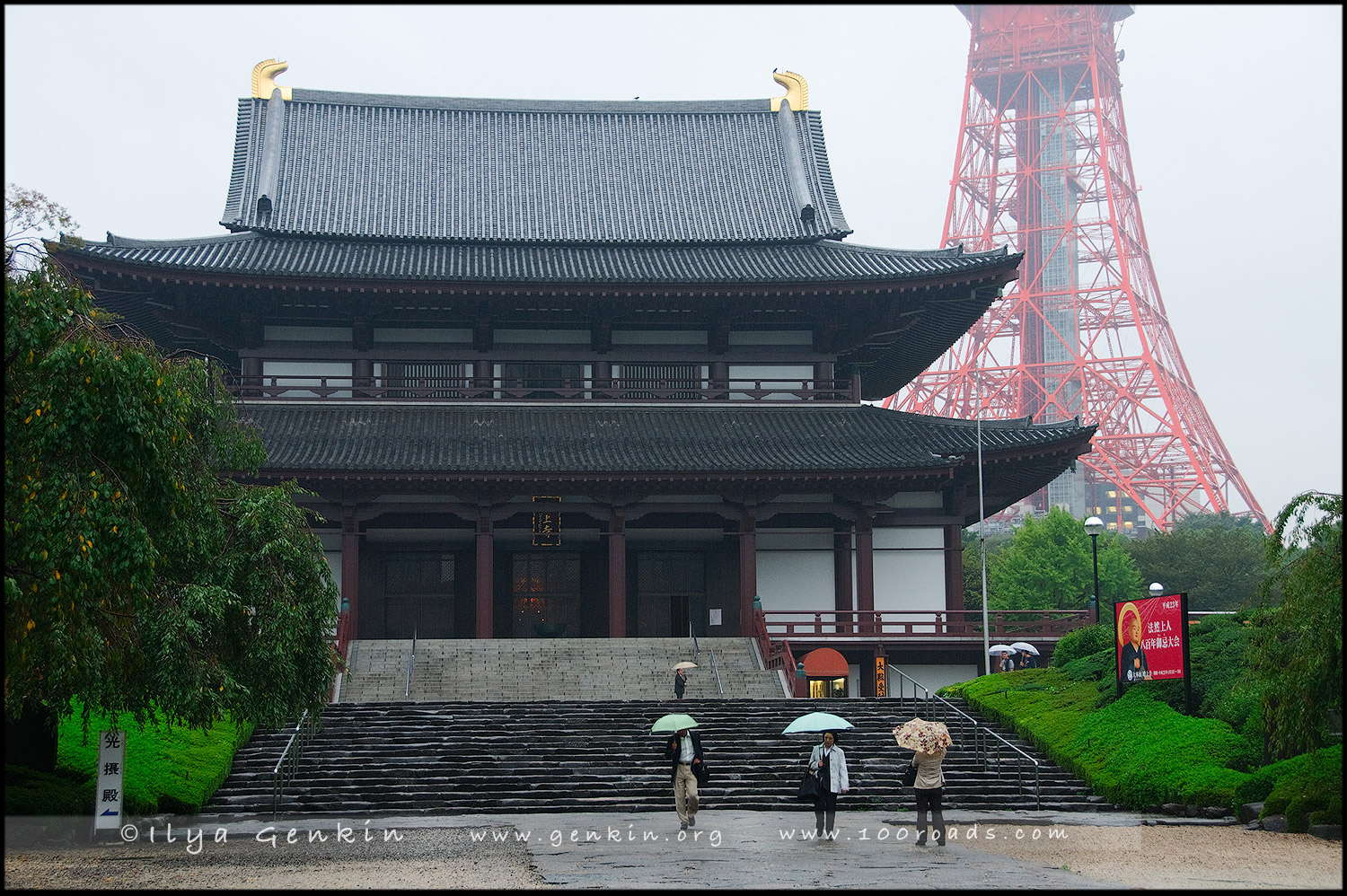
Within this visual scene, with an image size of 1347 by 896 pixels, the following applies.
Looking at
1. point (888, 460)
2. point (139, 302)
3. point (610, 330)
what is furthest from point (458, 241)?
point (888, 460)

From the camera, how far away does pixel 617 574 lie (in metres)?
32.9

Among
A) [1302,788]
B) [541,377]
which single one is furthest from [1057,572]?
[1302,788]

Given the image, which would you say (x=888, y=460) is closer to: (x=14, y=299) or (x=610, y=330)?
(x=610, y=330)

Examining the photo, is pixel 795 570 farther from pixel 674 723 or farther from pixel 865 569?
pixel 674 723

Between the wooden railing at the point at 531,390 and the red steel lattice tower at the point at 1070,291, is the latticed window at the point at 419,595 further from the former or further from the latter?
the red steel lattice tower at the point at 1070,291

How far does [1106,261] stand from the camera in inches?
4609

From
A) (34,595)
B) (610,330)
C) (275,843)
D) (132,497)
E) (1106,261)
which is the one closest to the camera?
(34,595)

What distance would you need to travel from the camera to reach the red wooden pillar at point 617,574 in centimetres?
3262

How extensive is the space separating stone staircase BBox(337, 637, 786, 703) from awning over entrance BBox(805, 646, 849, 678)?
75 cm

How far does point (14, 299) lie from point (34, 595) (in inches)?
113

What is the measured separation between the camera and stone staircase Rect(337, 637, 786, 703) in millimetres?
27922

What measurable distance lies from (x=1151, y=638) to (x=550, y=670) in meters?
12.8

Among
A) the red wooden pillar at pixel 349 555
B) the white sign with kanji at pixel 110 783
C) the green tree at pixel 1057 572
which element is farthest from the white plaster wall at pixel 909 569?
the green tree at pixel 1057 572

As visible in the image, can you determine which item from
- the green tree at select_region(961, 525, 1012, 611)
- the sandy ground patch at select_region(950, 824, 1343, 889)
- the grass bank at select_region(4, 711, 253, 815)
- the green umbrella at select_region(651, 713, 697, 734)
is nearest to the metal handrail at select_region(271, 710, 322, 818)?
the grass bank at select_region(4, 711, 253, 815)
